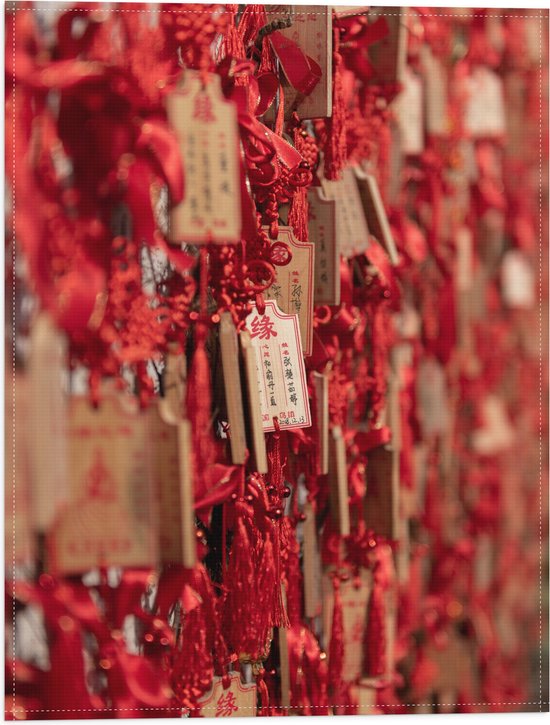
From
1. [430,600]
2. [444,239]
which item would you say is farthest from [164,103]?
[430,600]

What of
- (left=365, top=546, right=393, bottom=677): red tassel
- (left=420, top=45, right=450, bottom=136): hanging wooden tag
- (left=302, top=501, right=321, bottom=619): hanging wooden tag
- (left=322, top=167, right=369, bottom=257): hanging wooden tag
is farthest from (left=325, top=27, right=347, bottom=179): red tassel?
(left=365, top=546, right=393, bottom=677): red tassel

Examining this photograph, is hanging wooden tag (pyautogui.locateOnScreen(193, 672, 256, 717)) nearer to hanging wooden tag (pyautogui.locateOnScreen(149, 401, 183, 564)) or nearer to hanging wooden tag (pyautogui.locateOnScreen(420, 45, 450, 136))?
hanging wooden tag (pyautogui.locateOnScreen(149, 401, 183, 564))

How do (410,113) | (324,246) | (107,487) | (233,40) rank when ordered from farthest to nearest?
(410,113)
(324,246)
(233,40)
(107,487)

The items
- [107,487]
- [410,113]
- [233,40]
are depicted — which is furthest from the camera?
[410,113]

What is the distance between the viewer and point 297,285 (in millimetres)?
826

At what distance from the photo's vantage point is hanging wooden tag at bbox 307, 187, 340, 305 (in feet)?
2.89

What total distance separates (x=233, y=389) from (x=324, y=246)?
24 cm

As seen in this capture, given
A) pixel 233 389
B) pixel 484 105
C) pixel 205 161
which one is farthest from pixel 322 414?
pixel 484 105

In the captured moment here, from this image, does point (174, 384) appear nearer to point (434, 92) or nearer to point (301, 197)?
point (301, 197)

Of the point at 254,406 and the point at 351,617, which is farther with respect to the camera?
the point at 351,617

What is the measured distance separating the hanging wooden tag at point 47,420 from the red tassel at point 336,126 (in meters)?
0.38

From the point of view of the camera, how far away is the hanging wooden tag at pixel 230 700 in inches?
30.6

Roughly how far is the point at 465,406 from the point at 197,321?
25.1 inches

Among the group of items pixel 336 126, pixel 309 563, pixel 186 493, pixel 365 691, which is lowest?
pixel 365 691
